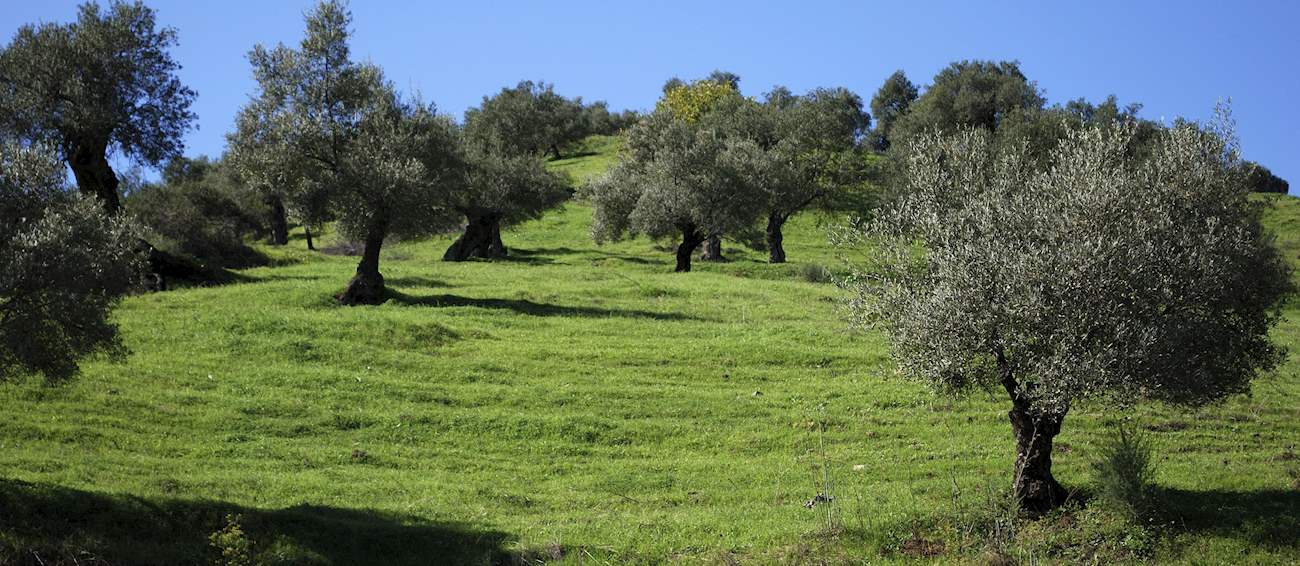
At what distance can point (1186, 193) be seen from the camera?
19.2 m

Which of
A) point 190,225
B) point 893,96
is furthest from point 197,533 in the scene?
point 893,96

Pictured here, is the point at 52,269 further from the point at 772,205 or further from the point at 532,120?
the point at 532,120

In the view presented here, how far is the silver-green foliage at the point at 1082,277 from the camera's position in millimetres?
16812

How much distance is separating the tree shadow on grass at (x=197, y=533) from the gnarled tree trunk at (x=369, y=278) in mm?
20089

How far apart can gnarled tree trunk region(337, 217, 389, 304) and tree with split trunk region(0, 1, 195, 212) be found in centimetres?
1153

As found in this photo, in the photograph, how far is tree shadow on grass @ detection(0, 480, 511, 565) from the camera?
15883 millimetres

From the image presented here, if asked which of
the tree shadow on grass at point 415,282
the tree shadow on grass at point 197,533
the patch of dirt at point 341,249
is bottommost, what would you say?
the tree shadow on grass at point 197,533

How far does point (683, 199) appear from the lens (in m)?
55.3

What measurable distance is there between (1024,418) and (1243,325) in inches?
188

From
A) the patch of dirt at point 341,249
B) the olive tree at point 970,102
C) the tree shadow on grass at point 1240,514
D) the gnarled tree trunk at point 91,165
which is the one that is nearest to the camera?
the tree shadow on grass at point 1240,514

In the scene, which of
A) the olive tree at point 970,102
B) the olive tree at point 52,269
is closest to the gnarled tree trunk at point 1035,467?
the olive tree at point 52,269

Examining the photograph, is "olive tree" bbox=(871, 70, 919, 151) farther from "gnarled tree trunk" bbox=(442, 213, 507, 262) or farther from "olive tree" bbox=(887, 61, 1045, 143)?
"gnarled tree trunk" bbox=(442, 213, 507, 262)

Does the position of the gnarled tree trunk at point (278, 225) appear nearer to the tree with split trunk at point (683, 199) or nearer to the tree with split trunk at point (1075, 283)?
the tree with split trunk at point (683, 199)

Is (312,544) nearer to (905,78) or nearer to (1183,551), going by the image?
(1183,551)
